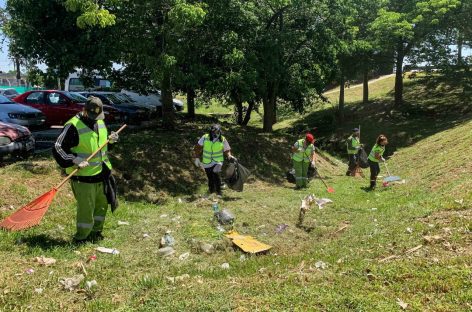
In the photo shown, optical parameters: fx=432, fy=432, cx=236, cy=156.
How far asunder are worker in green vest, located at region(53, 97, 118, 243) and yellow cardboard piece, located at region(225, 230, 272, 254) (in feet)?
6.66

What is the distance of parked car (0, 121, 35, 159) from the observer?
9.39m

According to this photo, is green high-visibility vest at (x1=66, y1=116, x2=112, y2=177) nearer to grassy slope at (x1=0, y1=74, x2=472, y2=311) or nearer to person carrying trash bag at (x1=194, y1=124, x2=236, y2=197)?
grassy slope at (x1=0, y1=74, x2=472, y2=311)

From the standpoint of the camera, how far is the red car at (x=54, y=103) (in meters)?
16.1

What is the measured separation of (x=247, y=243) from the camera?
6.75 m

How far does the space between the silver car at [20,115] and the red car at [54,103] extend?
2310mm

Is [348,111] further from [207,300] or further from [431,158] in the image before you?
[207,300]

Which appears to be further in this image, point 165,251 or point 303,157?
point 303,157

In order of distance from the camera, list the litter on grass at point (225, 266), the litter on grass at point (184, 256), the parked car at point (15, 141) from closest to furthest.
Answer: the litter on grass at point (225, 266) < the litter on grass at point (184, 256) < the parked car at point (15, 141)

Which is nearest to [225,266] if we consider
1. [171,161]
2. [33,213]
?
[33,213]

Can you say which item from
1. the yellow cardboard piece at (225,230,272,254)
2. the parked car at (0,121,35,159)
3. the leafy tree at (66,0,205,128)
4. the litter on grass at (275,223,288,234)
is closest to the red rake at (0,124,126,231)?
the yellow cardboard piece at (225,230,272,254)

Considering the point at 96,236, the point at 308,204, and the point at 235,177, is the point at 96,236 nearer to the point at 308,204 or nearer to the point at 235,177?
the point at 308,204

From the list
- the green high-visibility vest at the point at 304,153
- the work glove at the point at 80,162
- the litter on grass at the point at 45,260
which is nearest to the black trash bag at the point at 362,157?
the green high-visibility vest at the point at 304,153

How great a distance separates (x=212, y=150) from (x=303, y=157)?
311 centimetres

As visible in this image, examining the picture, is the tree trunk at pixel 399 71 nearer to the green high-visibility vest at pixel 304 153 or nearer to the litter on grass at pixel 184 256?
the green high-visibility vest at pixel 304 153
